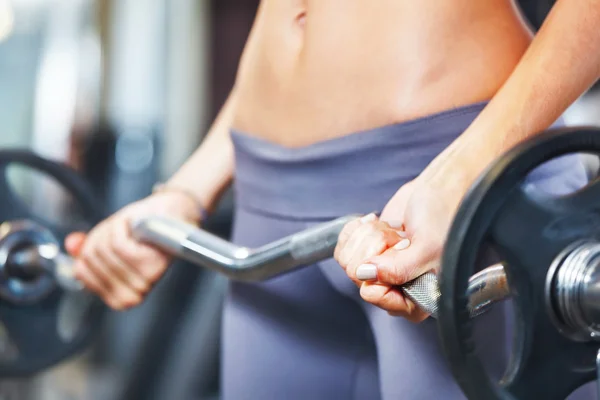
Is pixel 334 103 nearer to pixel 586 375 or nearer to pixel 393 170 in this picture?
pixel 393 170

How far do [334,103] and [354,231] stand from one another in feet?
0.52

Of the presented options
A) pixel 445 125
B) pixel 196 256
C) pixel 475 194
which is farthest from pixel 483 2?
pixel 196 256

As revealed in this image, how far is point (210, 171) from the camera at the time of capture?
0.90m

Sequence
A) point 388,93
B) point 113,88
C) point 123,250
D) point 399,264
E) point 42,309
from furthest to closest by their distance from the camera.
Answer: point 113,88
point 42,309
point 123,250
point 388,93
point 399,264

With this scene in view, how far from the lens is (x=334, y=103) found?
693 mm

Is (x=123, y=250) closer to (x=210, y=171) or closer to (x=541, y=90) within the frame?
(x=210, y=171)

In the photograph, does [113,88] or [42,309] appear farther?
[113,88]

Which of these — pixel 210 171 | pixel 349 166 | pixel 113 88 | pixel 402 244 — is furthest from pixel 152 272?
pixel 113 88

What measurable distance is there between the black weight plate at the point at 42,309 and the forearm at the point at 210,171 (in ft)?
0.53

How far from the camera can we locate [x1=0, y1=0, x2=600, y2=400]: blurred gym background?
10.5 ft

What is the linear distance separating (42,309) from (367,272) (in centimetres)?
59

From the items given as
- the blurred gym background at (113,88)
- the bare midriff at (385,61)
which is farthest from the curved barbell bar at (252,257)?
the blurred gym background at (113,88)

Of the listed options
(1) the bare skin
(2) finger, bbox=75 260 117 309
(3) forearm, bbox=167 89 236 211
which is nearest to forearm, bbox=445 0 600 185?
(1) the bare skin

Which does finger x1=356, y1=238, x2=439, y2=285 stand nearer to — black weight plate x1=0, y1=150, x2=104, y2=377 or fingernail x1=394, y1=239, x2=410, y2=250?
fingernail x1=394, y1=239, x2=410, y2=250
